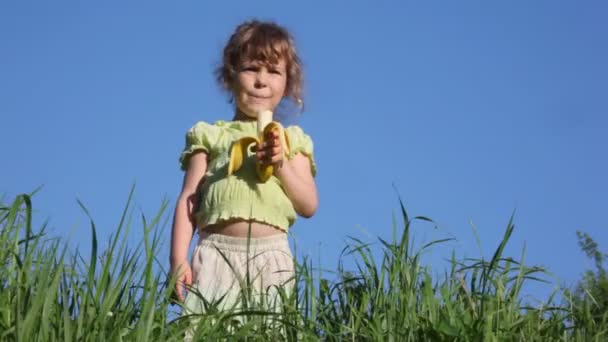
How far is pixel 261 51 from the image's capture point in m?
4.37

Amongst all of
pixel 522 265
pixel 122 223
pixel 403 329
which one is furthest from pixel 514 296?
pixel 122 223

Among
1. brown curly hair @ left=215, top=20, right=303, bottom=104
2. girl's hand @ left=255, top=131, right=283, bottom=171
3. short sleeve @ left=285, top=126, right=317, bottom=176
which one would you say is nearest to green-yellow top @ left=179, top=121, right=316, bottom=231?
short sleeve @ left=285, top=126, right=317, bottom=176

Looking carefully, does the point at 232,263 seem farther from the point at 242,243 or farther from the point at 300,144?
the point at 300,144

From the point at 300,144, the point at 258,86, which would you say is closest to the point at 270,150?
the point at 300,144

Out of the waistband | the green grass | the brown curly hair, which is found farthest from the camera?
the brown curly hair

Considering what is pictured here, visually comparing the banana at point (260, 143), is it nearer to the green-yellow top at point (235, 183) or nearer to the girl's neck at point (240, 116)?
the green-yellow top at point (235, 183)

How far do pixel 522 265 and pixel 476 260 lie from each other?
0.14 meters

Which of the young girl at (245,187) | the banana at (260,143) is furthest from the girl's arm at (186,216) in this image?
the banana at (260,143)

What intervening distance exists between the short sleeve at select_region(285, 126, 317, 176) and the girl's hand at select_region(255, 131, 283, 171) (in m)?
0.21

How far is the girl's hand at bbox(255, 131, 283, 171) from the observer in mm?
3973

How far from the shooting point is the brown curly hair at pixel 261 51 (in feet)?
14.4

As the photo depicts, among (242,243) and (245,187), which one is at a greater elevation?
(245,187)

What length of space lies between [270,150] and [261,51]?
Answer: 576 mm

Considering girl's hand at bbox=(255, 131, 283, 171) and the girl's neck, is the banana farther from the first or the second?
the girl's neck
